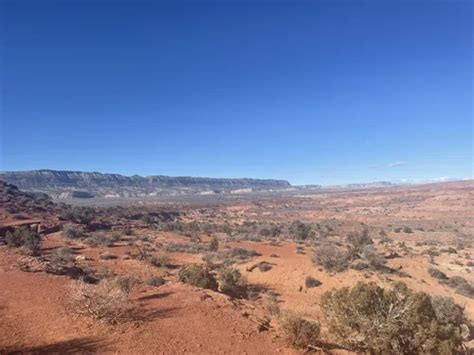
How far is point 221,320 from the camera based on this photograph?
12.2 metres

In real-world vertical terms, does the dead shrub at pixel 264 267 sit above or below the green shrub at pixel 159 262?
below

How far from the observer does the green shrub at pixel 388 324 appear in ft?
34.4

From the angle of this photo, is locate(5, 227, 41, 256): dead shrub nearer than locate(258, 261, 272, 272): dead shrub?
No

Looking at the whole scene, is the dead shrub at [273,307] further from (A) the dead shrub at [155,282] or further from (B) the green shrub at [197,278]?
(A) the dead shrub at [155,282]

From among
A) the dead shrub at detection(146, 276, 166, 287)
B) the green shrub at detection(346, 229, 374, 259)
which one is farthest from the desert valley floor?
the green shrub at detection(346, 229, 374, 259)

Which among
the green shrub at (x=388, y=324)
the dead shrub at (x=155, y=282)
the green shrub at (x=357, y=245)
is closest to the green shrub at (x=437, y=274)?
the green shrub at (x=357, y=245)

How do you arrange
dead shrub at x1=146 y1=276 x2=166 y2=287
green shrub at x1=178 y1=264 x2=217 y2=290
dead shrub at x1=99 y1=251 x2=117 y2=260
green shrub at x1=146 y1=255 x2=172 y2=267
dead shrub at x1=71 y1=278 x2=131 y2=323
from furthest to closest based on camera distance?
dead shrub at x1=99 y1=251 x2=117 y2=260
green shrub at x1=146 y1=255 x2=172 y2=267
green shrub at x1=178 y1=264 x2=217 y2=290
dead shrub at x1=146 y1=276 x2=166 y2=287
dead shrub at x1=71 y1=278 x2=131 y2=323

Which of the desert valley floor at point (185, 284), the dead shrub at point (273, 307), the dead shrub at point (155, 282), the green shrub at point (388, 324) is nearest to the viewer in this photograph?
the desert valley floor at point (185, 284)

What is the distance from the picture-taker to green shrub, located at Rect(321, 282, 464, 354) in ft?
34.4

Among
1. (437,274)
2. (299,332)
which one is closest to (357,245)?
(437,274)

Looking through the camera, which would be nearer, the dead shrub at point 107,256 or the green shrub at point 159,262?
the green shrub at point 159,262

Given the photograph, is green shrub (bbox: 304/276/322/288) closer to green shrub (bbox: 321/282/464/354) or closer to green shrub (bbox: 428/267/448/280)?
green shrub (bbox: 428/267/448/280)

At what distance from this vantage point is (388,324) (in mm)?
10641

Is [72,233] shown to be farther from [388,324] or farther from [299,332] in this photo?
[388,324]
